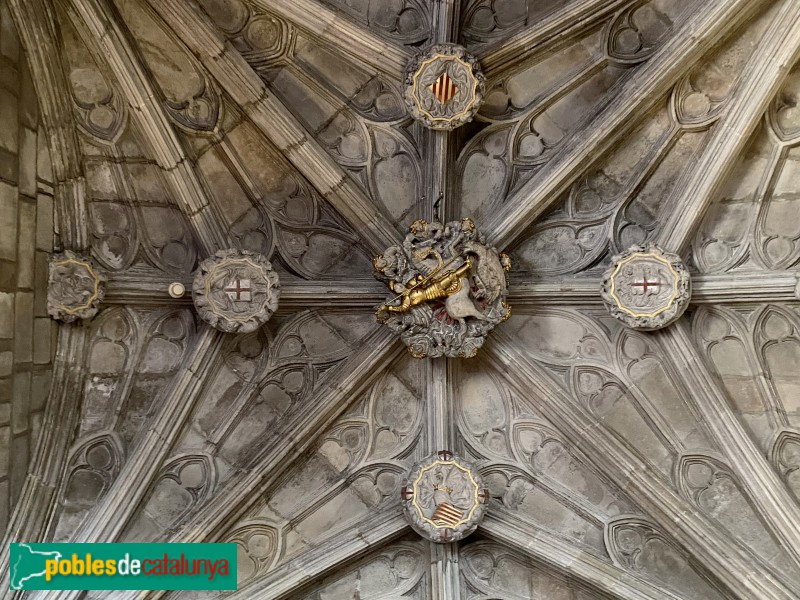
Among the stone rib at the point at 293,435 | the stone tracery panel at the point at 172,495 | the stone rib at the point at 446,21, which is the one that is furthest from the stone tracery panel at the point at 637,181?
the stone tracery panel at the point at 172,495

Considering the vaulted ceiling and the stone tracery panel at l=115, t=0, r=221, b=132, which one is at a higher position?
the stone tracery panel at l=115, t=0, r=221, b=132

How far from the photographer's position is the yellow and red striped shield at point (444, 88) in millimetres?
8203

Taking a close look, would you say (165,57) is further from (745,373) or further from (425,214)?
(745,373)

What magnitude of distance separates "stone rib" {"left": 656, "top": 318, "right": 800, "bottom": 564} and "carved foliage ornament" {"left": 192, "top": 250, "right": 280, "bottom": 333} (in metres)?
3.64

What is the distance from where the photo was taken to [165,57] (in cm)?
829

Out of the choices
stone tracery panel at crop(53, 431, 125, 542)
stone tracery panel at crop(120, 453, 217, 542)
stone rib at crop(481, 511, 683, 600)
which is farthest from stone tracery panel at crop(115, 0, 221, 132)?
stone rib at crop(481, 511, 683, 600)

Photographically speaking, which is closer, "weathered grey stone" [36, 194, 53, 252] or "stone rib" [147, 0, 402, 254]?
"weathered grey stone" [36, 194, 53, 252]

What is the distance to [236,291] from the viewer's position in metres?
8.41

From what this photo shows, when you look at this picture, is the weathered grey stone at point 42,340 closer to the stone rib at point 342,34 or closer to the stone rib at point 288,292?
the stone rib at point 288,292

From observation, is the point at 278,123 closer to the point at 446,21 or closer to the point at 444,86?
the point at 444,86

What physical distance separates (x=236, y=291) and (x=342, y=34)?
8.21ft

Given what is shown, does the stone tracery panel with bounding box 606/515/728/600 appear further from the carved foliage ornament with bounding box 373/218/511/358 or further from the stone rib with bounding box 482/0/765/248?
the stone rib with bounding box 482/0/765/248

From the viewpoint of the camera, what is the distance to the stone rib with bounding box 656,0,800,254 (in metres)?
7.75

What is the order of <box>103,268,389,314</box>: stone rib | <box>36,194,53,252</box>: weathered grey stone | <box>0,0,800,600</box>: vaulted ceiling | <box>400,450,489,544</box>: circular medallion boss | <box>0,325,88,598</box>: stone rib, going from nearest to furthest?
1. <box>0,325,88,598</box>: stone rib
2. <box>36,194,53,252</box>: weathered grey stone
3. <box>0,0,800,600</box>: vaulted ceiling
4. <box>103,268,389,314</box>: stone rib
5. <box>400,450,489,544</box>: circular medallion boss
